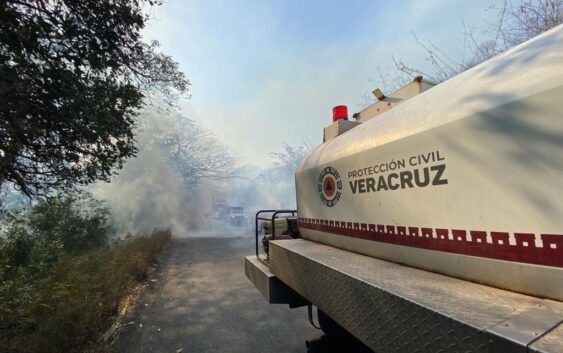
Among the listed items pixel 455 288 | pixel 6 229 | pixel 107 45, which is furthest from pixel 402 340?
pixel 6 229

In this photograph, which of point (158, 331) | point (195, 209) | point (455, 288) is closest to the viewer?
point (455, 288)

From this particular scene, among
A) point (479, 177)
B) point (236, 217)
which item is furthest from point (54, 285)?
point (236, 217)

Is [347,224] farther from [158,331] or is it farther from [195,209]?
[195,209]

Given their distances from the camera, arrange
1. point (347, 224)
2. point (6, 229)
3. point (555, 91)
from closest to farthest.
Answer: point (555, 91)
point (347, 224)
point (6, 229)

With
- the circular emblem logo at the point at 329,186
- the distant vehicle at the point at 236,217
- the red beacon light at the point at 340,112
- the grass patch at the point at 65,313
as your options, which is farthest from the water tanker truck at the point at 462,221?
the distant vehicle at the point at 236,217

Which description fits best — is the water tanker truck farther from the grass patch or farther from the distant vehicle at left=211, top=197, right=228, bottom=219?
the distant vehicle at left=211, top=197, right=228, bottom=219

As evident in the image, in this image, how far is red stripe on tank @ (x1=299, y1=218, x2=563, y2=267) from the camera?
3.91 ft

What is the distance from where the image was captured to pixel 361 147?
2.38 metres

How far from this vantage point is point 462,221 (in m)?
1.53

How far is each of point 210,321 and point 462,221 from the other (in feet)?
15.8

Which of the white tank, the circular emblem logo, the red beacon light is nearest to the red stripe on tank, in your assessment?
the white tank

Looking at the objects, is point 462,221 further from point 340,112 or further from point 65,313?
point 65,313

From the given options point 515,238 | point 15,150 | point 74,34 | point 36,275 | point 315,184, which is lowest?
point 36,275

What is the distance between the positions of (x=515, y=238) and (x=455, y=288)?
1.12 feet
